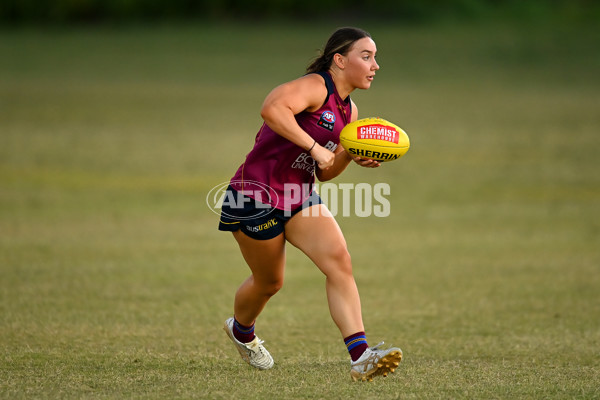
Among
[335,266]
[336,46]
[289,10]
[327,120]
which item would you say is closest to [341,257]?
[335,266]

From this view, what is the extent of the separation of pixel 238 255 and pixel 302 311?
144 inches

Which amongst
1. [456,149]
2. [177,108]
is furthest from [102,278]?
[177,108]

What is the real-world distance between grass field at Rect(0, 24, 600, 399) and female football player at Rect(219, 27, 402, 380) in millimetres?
599

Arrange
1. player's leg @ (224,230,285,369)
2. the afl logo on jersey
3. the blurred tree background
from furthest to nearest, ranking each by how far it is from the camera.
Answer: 1. the blurred tree background
2. player's leg @ (224,230,285,369)
3. the afl logo on jersey

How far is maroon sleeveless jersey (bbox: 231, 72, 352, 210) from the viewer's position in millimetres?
6199

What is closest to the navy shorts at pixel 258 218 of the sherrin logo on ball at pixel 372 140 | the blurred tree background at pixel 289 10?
the sherrin logo on ball at pixel 372 140

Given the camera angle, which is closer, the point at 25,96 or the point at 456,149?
the point at 456,149

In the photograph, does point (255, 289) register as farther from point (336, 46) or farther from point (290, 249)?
point (290, 249)

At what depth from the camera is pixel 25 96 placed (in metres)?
30.0

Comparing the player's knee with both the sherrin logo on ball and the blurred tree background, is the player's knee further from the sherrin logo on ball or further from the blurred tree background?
the blurred tree background

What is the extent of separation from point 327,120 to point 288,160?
38 centimetres

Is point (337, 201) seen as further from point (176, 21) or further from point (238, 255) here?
point (176, 21)

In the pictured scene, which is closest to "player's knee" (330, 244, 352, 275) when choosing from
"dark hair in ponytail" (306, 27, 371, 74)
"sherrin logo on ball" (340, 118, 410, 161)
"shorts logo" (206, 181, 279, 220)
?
"shorts logo" (206, 181, 279, 220)

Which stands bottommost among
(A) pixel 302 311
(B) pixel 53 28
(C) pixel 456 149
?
(A) pixel 302 311
